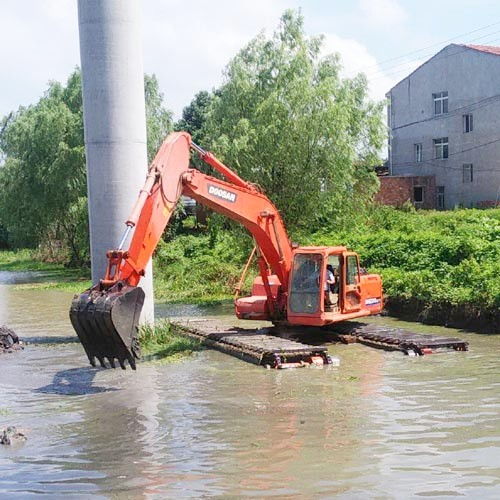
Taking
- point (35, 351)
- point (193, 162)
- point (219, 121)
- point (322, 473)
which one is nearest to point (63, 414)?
point (322, 473)

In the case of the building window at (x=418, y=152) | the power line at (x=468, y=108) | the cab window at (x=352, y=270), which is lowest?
the cab window at (x=352, y=270)

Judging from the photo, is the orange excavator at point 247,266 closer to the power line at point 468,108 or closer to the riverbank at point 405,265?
the riverbank at point 405,265

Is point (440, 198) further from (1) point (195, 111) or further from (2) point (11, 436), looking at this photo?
(2) point (11, 436)

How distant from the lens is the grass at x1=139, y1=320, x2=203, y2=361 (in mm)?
16781

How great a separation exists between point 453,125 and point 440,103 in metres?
1.64

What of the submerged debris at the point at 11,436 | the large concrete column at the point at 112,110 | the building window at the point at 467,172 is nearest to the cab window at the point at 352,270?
→ the large concrete column at the point at 112,110

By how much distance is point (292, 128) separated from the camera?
25.2m

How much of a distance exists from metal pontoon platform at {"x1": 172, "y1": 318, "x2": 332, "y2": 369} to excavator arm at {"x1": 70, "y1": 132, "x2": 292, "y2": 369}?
4.04 feet

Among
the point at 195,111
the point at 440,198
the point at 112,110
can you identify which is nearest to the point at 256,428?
the point at 112,110

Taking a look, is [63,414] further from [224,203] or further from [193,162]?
[193,162]

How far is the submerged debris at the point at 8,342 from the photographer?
18.1 m

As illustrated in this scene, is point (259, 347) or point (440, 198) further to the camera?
point (440, 198)

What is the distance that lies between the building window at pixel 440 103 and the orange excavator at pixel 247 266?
105 feet

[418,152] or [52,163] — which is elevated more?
[418,152]
